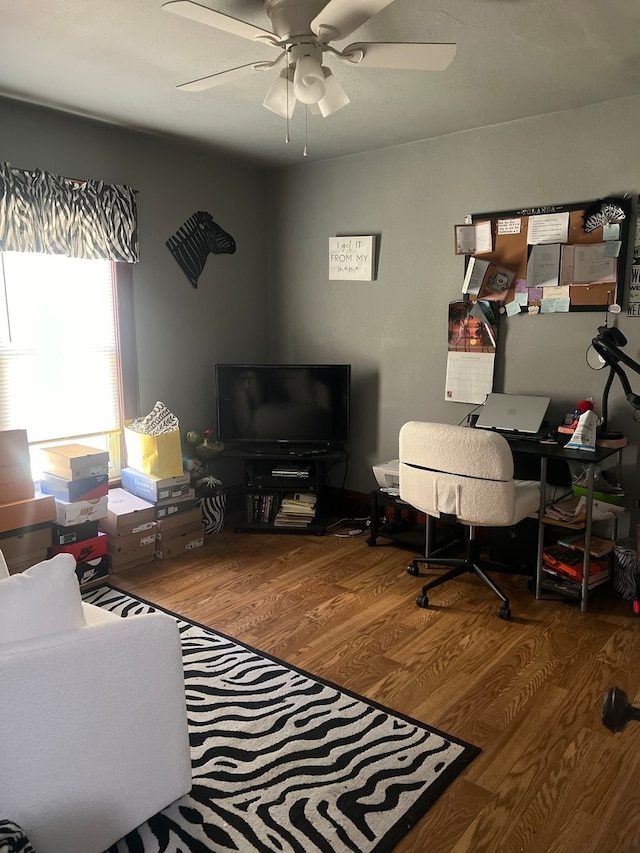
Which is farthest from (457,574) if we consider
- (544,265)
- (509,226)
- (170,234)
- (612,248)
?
(170,234)

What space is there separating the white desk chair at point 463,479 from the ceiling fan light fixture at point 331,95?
4.56 feet

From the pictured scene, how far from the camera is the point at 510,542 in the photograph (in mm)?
3545

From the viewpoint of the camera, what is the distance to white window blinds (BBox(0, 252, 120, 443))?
3.38 meters

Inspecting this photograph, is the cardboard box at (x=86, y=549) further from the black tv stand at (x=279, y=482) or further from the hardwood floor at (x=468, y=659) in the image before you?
the black tv stand at (x=279, y=482)

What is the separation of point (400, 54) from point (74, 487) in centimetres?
253

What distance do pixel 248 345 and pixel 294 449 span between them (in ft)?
3.20

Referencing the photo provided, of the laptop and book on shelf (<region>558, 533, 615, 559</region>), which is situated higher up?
the laptop

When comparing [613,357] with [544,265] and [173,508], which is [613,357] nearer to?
[544,265]

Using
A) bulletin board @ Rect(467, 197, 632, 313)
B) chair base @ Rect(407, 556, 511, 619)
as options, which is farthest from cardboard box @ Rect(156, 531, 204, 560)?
bulletin board @ Rect(467, 197, 632, 313)

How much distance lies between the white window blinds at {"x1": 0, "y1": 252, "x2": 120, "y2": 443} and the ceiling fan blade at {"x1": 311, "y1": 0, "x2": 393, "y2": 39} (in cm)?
212

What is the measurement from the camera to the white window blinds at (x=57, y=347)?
3377mm

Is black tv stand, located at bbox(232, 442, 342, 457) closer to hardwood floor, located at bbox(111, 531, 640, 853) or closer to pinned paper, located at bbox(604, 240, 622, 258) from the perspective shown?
hardwood floor, located at bbox(111, 531, 640, 853)

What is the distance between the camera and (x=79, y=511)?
3.35 m

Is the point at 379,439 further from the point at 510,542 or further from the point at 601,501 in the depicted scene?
the point at 601,501
